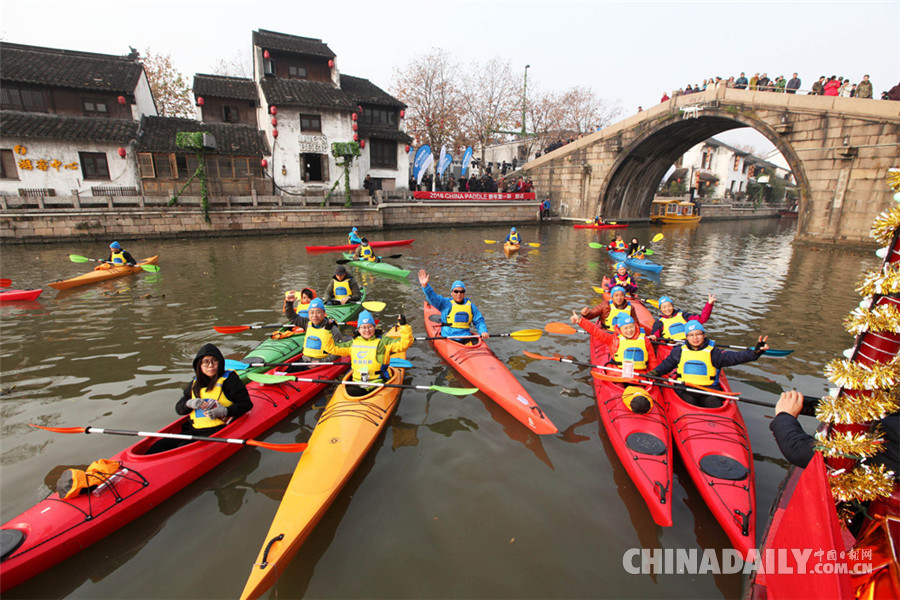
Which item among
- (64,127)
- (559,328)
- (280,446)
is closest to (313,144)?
(64,127)

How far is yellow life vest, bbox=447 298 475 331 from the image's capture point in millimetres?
8195

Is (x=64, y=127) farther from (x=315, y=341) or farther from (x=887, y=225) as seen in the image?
(x=887, y=225)

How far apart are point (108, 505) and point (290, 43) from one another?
33.6 metres

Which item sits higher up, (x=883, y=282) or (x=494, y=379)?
(x=883, y=282)

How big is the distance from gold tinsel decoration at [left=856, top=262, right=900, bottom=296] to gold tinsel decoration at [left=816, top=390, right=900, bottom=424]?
2.05 ft

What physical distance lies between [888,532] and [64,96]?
3479 cm

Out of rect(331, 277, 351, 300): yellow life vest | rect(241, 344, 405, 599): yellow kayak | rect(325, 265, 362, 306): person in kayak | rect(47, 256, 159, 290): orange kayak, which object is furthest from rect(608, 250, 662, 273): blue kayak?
rect(47, 256, 159, 290): orange kayak

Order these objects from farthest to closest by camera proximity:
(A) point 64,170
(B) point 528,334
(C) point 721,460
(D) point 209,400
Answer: (A) point 64,170
(B) point 528,334
(D) point 209,400
(C) point 721,460

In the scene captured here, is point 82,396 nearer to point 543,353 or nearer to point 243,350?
point 243,350

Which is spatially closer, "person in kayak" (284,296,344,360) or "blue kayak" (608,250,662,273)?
"person in kayak" (284,296,344,360)

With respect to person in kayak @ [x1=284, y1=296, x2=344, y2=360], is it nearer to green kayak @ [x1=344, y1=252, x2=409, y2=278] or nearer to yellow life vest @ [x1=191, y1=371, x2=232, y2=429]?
yellow life vest @ [x1=191, y1=371, x2=232, y2=429]

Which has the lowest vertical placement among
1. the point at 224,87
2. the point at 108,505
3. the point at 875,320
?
the point at 108,505

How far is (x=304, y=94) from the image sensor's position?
91.4 feet

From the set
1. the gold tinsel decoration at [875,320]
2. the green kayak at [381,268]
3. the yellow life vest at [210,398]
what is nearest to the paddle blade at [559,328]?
the gold tinsel decoration at [875,320]
